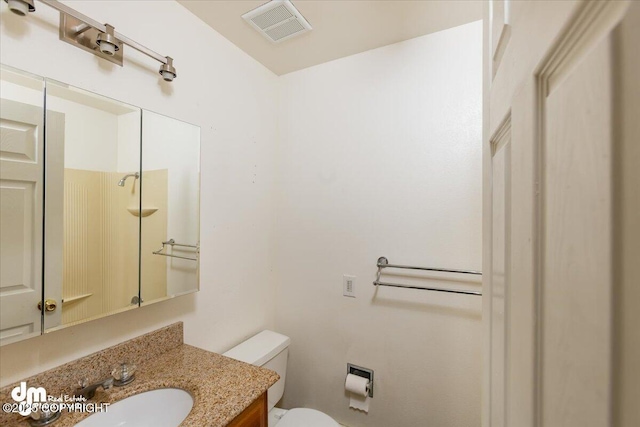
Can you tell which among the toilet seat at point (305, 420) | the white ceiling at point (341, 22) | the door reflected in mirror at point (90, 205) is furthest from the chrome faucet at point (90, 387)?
the white ceiling at point (341, 22)

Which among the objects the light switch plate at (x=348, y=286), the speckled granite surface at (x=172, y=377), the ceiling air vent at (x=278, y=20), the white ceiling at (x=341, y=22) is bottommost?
A: the speckled granite surface at (x=172, y=377)

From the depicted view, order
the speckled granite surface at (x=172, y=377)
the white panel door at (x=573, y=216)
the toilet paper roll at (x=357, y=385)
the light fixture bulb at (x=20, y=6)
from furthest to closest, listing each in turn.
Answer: the toilet paper roll at (x=357, y=385)
the speckled granite surface at (x=172, y=377)
the light fixture bulb at (x=20, y=6)
the white panel door at (x=573, y=216)

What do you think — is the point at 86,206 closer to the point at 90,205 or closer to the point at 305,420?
the point at 90,205

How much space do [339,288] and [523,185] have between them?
1.47 metres

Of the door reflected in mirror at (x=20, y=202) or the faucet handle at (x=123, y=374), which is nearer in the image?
the door reflected in mirror at (x=20, y=202)

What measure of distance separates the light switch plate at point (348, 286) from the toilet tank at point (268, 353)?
18.1 inches

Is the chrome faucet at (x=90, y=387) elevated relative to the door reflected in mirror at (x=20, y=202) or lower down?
lower down

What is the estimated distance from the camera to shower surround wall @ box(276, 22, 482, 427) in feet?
4.83

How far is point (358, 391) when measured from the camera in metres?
1.62

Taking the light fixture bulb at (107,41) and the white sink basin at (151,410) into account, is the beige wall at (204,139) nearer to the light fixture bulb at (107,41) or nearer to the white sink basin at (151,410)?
the light fixture bulb at (107,41)

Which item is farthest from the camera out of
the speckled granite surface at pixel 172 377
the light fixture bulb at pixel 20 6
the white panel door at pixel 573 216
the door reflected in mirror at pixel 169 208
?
the door reflected in mirror at pixel 169 208

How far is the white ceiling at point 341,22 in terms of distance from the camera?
1.33 metres

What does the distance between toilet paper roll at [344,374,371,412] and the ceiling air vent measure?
1910 mm

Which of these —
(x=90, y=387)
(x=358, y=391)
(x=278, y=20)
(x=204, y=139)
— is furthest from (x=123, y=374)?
(x=278, y=20)
